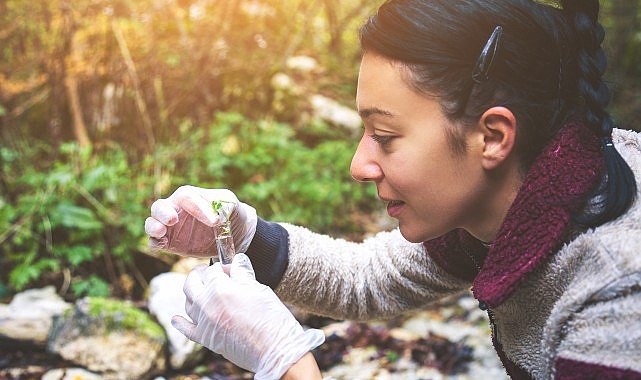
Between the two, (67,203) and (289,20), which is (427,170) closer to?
(67,203)

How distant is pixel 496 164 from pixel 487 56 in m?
0.24

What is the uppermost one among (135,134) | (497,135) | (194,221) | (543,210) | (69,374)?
(497,135)

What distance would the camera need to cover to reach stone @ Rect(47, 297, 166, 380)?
2768 millimetres

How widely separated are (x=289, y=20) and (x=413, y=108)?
6162 mm

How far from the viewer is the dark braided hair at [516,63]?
1.34 meters

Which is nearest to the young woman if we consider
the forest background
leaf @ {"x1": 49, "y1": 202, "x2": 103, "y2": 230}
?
the forest background

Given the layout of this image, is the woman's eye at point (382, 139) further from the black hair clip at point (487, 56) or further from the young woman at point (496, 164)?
the black hair clip at point (487, 56)

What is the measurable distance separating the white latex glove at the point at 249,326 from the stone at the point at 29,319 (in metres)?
1.87

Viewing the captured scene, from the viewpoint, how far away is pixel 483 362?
307 cm

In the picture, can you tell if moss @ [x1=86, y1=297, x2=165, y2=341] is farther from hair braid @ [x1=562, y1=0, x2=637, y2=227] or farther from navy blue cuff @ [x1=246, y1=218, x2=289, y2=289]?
hair braid @ [x1=562, y1=0, x2=637, y2=227]

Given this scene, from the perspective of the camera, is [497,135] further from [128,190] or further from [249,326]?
[128,190]

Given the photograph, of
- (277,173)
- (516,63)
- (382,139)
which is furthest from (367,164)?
(277,173)

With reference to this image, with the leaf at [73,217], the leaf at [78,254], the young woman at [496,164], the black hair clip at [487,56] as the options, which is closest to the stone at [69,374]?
the leaf at [78,254]

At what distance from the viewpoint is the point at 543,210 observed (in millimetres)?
1334
